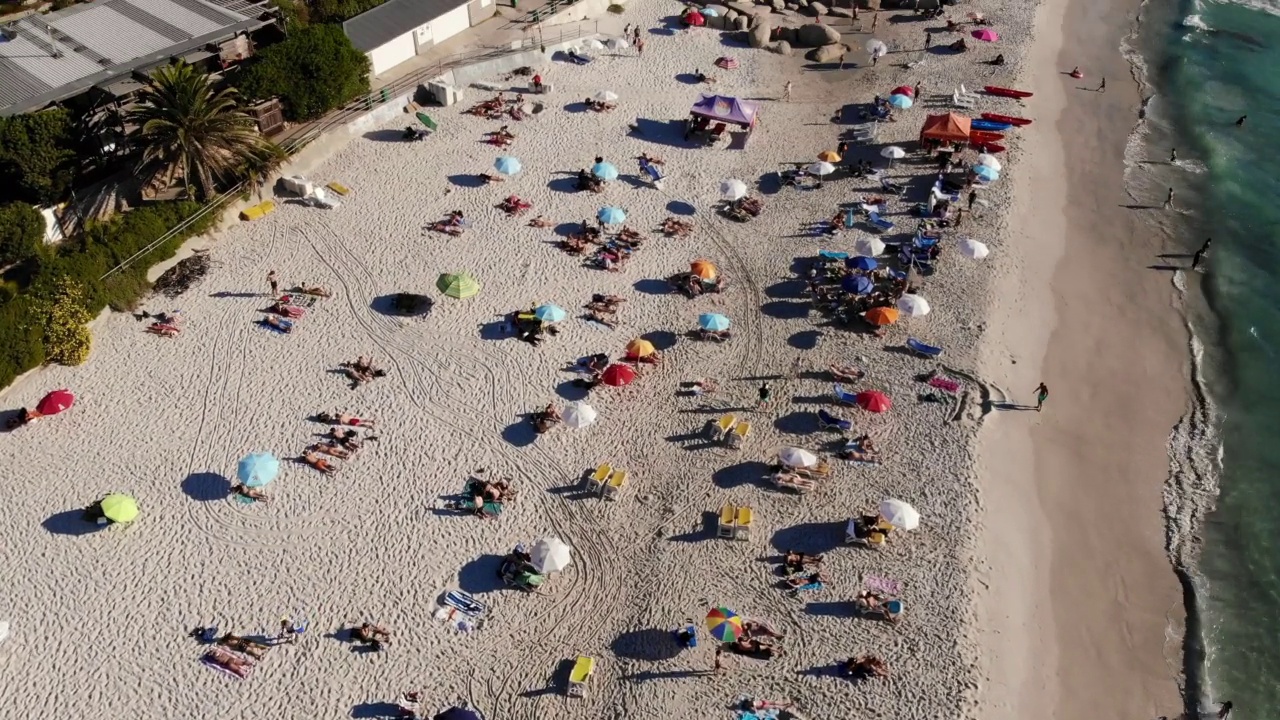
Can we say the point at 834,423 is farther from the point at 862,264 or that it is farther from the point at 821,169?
the point at 821,169

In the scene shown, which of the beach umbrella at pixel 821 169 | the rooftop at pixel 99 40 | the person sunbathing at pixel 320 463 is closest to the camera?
the person sunbathing at pixel 320 463

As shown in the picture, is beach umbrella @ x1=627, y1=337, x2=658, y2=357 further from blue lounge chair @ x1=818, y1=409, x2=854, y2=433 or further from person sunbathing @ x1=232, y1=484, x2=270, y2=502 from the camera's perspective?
person sunbathing @ x1=232, y1=484, x2=270, y2=502

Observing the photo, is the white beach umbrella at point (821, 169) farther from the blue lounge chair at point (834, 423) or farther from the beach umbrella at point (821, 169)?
the blue lounge chair at point (834, 423)

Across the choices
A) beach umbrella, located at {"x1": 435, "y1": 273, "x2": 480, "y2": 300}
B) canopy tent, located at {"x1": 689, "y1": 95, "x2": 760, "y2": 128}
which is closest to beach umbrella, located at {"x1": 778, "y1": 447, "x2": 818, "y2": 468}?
beach umbrella, located at {"x1": 435, "y1": 273, "x2": 480, "y2": 300}

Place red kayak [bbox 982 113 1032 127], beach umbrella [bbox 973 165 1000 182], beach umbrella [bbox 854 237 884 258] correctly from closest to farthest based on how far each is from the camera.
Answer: beach umbrella [bbox 854 237 884 258] < beach umbrella [bbox 973 165 1000 182] < red kayak [bbox 982 113 1032 127]

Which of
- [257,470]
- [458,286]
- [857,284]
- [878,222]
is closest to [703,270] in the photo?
[857,284]

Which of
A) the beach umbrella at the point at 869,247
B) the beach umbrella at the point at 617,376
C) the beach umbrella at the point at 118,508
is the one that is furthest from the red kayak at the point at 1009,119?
the beach umbrella at the point at 118,508
